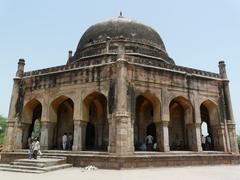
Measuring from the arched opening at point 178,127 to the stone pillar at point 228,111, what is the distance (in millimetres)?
2348

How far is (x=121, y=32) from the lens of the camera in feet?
49.0

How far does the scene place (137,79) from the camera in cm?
1069

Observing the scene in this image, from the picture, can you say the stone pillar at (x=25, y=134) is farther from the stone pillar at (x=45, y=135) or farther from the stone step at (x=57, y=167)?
the stone step at (x=57, y=167)

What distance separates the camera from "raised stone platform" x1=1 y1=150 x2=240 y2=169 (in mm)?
9148

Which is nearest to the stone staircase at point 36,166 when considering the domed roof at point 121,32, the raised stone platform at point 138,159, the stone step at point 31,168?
the stone step at point 31,168

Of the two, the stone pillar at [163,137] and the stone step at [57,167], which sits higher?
the stone pillar at [163,137]

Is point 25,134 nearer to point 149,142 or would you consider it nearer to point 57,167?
point 57,167

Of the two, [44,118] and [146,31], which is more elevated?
[146,31]

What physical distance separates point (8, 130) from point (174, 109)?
964 cm

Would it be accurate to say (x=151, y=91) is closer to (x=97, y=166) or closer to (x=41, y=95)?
(x=97, y=166)

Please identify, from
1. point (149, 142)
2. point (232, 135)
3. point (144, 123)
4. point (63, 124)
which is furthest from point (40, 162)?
point (232, 135)

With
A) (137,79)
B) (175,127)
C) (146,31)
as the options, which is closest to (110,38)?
(146,31)

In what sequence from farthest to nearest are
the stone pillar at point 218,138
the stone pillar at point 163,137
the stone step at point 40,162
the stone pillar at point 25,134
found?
the stone pillar at point 25,134
the stone pillar at point 218,138
the stone pillar at point 163,137
the stone step at point 40,162

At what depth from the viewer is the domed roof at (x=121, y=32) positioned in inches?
586
